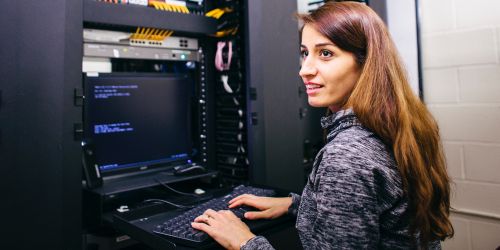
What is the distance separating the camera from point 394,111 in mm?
751

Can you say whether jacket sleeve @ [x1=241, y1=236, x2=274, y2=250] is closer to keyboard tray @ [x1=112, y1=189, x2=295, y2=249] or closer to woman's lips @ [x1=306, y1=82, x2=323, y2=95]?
keyboard tray @ [x1=112, y1=189, x2=295, y2=249]

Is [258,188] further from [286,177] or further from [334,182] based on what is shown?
[334,182]

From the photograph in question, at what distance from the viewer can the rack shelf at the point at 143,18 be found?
3.78 feet

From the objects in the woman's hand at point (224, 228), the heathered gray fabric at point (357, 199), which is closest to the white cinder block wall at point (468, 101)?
the heathered gray fabric at point (357, 199)

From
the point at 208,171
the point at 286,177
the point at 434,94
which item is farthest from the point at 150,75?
the point at 434,94

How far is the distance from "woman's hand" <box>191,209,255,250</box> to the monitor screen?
58 cm

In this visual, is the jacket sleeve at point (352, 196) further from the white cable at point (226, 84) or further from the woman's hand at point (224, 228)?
the white cable at point (226, 84)

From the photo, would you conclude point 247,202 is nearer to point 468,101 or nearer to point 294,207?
point 294,207

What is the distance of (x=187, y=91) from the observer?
1.56 meters

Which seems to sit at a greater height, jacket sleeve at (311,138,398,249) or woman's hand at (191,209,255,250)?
jacket sleeve at (311,138,398,249)

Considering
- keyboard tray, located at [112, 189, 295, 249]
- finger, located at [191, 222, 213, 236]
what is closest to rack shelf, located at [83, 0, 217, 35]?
keyboard tray, located at [112, 189, 295, 249]

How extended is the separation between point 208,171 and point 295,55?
613mm

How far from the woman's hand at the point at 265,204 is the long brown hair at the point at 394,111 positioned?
15.0 inches

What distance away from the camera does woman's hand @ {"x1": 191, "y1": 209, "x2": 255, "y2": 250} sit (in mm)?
806
